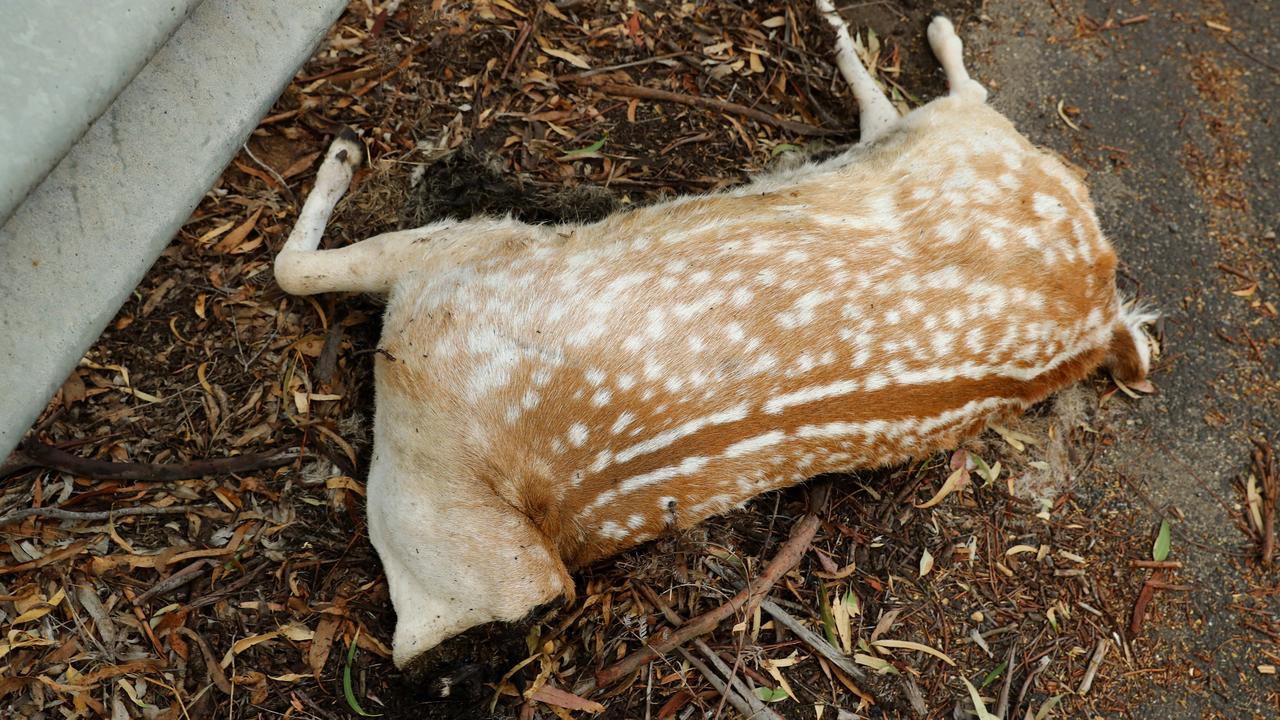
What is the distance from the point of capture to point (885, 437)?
288 centimetres

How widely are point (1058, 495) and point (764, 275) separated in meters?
1.69

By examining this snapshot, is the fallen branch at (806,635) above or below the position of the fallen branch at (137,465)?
below

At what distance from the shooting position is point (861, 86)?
12.2 feet

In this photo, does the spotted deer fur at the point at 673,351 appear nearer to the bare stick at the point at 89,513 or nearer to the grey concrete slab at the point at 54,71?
the bare stick at the point at 89,513

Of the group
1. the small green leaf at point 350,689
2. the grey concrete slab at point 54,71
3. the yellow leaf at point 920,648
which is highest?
the grey concrete slab at point 54,71

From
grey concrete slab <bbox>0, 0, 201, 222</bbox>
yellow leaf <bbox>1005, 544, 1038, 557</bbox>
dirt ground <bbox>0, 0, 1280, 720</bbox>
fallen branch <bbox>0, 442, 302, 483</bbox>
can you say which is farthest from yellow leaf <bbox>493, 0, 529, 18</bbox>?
yellow leaf <bbox>1005, 544, 1038, 557</bbox>

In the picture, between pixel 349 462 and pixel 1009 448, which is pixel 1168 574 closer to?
pixel 1009 448

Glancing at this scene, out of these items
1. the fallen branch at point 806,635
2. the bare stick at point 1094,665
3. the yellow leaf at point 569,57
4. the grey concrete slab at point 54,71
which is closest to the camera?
the grey concrete slab at point 54,71

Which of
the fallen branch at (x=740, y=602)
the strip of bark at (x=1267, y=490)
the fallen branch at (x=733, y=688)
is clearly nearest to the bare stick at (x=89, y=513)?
the fallen branch at (x=740, y=602)

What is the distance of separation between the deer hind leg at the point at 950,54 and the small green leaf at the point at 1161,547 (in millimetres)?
1894

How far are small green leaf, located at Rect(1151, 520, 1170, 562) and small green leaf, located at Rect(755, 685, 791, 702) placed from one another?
5.32 feet

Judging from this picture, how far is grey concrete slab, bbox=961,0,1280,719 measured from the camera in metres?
3.40

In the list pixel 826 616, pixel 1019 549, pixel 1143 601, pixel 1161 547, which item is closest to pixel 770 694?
pixel 826 616

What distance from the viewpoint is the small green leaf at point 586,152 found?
3459 mm
